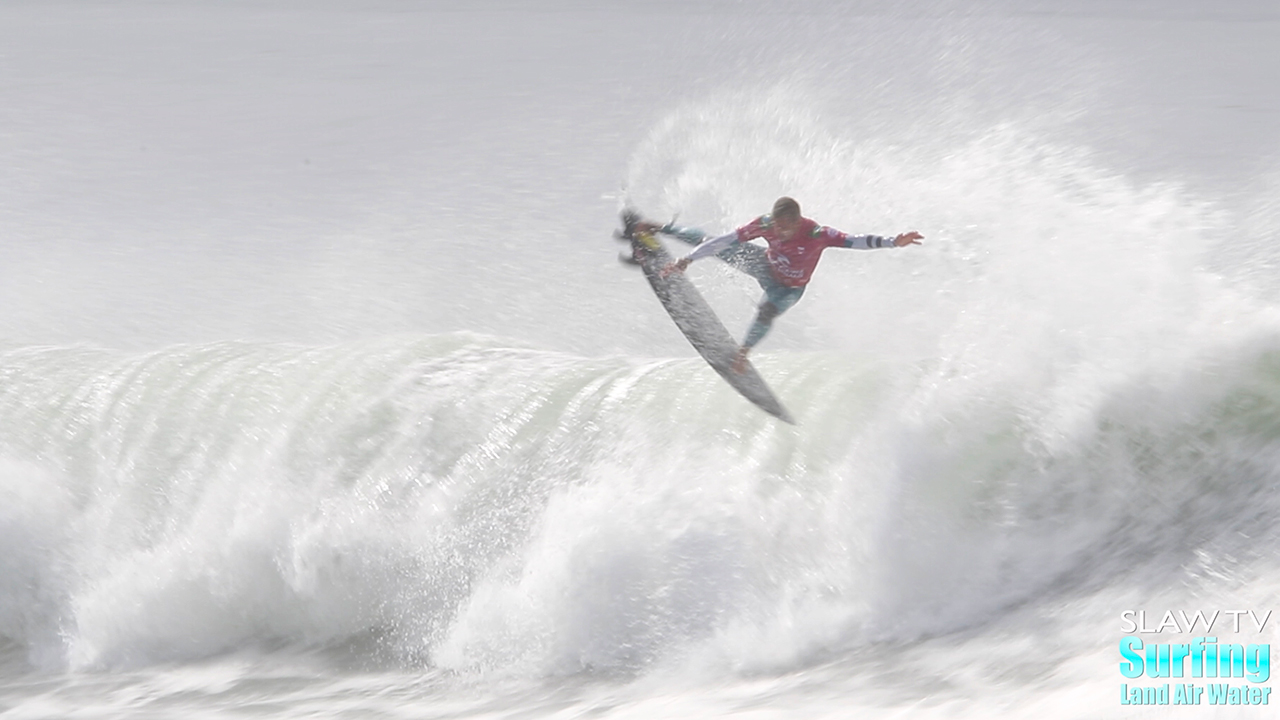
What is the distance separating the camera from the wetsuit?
698 centimetres

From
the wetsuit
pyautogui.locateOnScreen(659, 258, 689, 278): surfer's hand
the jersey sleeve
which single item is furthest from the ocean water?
the jersey sleeve

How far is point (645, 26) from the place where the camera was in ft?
109

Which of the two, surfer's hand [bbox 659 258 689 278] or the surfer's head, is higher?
the surfer's head

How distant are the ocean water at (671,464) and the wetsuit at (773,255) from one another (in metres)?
0.77

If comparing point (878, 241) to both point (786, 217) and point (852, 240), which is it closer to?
point (852, 240)

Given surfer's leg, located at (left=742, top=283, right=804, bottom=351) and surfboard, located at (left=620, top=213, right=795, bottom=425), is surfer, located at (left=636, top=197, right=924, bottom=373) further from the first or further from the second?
surfboard, located at (left=620, top=213, right=795, bottom=425)

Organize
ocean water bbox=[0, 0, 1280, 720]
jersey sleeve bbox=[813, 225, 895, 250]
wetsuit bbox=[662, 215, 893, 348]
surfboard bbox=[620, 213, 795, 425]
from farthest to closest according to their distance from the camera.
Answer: surfboard bbox=[620, 213, 795, 425] < wetsuit bbox=[662, 215, 893, 348] < jersey sleeve bbox=[813, 225, 895, 250] < ocean water bbox=[0, 0, 1280, 720]

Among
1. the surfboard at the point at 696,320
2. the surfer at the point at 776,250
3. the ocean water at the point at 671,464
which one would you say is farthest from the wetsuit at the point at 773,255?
the ocean water at the point at 671,464

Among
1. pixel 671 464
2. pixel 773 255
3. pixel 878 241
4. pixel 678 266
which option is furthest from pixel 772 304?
pixel 671 464

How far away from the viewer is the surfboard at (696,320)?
305 inches

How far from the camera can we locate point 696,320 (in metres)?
8.34

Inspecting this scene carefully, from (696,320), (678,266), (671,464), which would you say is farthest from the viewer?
(696,320)

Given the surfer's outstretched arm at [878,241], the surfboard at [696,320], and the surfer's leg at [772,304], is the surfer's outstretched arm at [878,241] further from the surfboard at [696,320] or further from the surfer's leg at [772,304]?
the surfboard at [696,320]

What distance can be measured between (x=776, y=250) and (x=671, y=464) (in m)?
1.46
